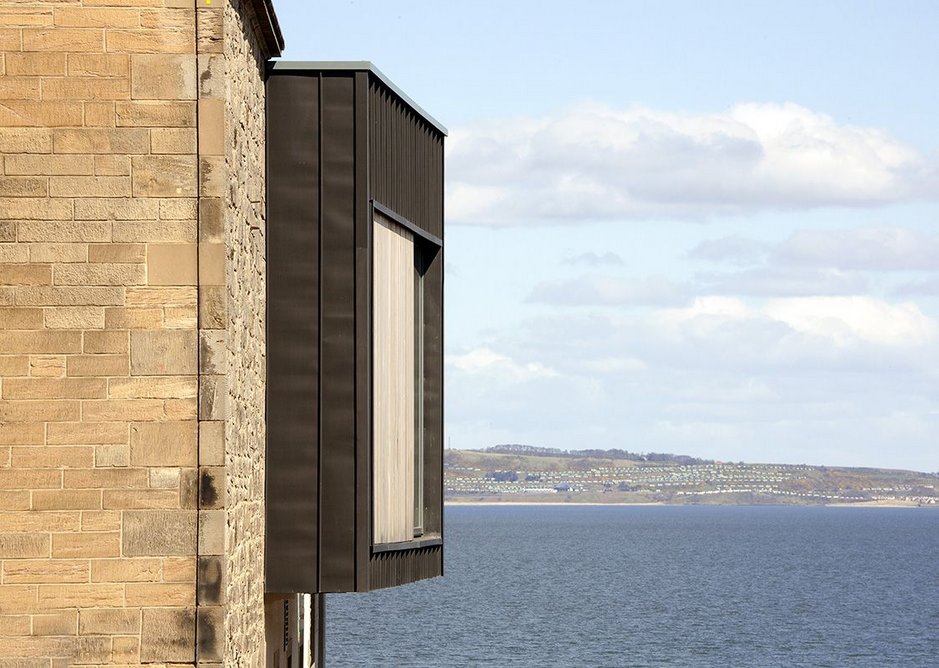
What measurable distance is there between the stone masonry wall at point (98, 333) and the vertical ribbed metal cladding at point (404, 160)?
3.40 metres

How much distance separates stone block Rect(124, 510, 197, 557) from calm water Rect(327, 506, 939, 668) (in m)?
55.2

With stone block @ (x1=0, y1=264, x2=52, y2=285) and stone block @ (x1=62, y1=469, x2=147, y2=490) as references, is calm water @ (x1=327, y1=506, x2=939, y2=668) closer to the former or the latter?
stone block @ (x1=62, y1=469, x2=147, y2=490)

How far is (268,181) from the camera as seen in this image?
55.6ft

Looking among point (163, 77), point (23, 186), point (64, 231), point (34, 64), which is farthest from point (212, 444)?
point (34, 64)

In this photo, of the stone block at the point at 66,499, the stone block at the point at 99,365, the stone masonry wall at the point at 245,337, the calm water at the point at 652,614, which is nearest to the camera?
the stone block at the point at 66,499

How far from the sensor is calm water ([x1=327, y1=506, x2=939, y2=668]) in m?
73.3

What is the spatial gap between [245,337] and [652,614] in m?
80.8

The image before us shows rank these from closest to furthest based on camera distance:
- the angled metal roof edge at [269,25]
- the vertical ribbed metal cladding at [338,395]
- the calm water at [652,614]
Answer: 1. the angled metal roof edge at [269,25]
2. the vertical ribbed metal cladding at [338,395]
3. the calm water at [652,614]

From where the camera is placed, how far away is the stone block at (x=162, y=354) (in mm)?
13977

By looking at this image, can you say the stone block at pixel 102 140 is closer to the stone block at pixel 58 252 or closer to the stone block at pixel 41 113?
the stone block at pixel 41 113

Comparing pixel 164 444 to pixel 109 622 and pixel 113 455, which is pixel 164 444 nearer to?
pixel 113 455

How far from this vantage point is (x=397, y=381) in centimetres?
1870

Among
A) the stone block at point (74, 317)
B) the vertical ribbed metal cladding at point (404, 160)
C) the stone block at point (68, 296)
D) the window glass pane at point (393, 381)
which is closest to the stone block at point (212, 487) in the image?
the stone block at point (74, 317)

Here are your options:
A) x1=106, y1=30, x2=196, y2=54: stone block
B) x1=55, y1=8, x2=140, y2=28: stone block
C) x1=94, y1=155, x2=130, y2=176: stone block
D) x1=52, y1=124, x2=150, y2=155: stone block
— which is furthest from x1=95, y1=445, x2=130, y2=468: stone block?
x1=55, y1=8, x2=140, y2=28: stone block
